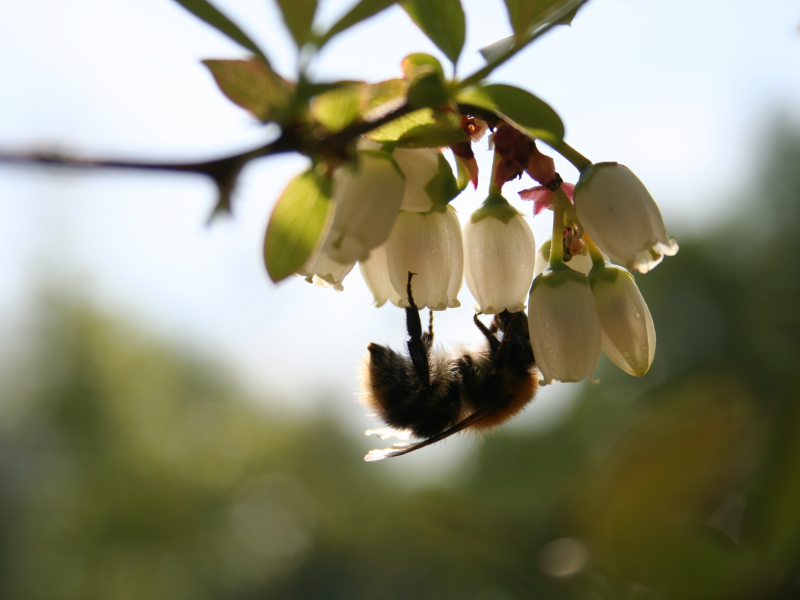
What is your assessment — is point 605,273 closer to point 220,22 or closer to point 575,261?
point 575,261

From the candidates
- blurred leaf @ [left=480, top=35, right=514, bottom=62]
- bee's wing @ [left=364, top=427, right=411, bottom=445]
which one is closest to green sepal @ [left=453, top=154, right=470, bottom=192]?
blurred leaf @ [left=480, top=35, right=514, bottom=62]

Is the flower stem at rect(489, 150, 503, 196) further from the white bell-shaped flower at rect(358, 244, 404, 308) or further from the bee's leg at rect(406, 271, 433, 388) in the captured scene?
the bee's leg at rect(406, 271, 433, 388)

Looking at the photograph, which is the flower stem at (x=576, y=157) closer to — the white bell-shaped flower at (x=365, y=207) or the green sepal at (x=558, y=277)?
the green sepal at (x=558, y=277)

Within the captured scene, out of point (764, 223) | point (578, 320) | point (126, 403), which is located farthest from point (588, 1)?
point (764, 223)

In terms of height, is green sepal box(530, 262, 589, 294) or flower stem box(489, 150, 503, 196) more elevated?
flower stem box(489, 150, 503, 196)

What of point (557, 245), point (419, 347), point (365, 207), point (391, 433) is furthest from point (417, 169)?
point (391, 433)

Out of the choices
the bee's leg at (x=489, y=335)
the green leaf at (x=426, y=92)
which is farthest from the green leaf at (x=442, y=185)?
the bee's leg at (x=489, y=335)
